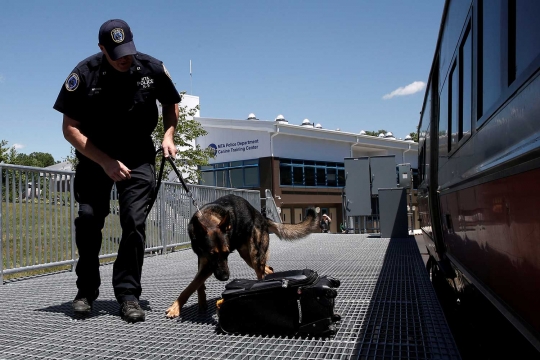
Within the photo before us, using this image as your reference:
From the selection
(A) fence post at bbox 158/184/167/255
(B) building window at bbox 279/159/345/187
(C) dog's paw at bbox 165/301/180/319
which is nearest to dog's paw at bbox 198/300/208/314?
(C) dog's paw at bbox 165/301/180/319

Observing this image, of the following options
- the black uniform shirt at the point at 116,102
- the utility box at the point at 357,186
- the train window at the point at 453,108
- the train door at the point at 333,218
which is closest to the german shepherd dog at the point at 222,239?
the black uniform shirt at the point at 116,102

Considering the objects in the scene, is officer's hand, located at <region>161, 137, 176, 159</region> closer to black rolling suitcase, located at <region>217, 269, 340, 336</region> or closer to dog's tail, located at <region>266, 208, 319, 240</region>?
black rolling suitcase, located at <region>217, 269, 340, 336</region>

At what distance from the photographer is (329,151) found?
42.6 meters

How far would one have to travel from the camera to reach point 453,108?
4312 mm

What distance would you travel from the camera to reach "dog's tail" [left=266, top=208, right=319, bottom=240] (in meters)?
5.23

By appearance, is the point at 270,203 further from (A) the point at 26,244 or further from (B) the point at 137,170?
(B) the point at 137,170

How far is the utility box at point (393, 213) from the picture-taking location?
40.5 feet

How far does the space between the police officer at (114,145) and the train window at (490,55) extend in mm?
2368

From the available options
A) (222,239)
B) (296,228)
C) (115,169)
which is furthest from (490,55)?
(296,228)

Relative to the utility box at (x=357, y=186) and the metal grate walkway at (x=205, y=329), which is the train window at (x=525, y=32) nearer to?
the metal grate walkway at (x=205, y=329)

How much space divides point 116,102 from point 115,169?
573 millimetres

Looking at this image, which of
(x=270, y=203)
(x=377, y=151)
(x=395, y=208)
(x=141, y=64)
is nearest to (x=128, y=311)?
(x=141, y=64)

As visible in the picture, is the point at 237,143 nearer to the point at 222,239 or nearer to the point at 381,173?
the point at 381,173

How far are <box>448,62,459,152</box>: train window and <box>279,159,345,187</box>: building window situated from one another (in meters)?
33.9
